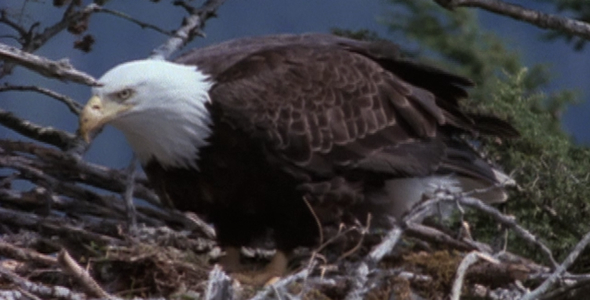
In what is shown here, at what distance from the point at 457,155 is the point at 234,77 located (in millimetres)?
1127

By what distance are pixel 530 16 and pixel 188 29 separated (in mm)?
1777

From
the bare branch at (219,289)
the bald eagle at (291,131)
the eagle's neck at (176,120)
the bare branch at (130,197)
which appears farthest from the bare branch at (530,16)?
the bare branch at (219,289)

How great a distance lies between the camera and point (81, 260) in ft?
18.1

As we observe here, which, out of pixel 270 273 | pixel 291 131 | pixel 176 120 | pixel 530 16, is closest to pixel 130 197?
pixel 176 120

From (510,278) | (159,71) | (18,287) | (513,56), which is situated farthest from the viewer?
(513,56)

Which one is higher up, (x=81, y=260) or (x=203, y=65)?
(x=203, y=65)

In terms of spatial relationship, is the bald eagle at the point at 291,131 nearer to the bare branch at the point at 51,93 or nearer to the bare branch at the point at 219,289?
the bare branch at the point at 51,93

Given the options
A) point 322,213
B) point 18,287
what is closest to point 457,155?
point 322,213

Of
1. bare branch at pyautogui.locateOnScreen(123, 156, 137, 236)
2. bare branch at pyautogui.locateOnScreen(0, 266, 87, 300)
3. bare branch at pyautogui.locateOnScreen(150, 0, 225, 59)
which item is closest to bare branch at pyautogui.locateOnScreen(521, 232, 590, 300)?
bare branch at pyautogui.locateOnScreen(0, 266, 87, 300)

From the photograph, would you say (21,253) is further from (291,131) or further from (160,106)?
(291,131)

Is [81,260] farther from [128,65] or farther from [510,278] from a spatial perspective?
[510,278]

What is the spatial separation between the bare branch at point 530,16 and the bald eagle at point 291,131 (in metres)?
0.32

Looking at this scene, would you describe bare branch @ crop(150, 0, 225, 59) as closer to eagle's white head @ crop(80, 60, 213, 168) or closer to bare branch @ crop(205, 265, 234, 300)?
eagle's white head @ crop(80, 60, 213, 168)

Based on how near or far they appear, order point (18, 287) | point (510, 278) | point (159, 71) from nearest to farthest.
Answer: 1. point (18, 287)
2. point (510, 278)
3. point (159, 71)
